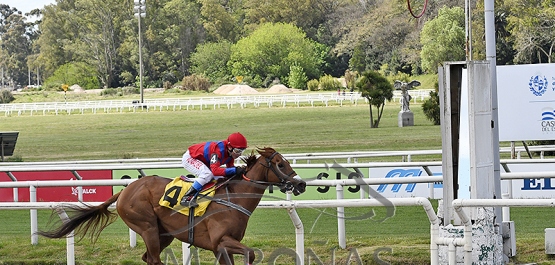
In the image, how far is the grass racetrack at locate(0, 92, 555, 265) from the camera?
23.4ft

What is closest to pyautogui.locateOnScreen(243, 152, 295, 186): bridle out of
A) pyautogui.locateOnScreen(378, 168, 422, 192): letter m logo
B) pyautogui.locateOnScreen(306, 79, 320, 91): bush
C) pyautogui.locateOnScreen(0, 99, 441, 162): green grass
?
pyautogui.locateOnScreen(378, 168, 422, 192): letter m logo

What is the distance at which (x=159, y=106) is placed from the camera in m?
41.3

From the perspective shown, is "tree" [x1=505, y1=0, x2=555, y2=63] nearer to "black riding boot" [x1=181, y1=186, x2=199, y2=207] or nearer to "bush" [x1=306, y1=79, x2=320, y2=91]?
"bush" [x1=306, y1=79, x2=320, y2=91]

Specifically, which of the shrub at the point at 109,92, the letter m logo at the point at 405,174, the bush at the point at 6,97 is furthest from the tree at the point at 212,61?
the letter m logo at the point at 405,174

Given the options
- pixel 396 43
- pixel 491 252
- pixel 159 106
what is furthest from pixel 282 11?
pixel 491 252

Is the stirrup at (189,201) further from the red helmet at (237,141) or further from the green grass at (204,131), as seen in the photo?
the green grass at (204,131)

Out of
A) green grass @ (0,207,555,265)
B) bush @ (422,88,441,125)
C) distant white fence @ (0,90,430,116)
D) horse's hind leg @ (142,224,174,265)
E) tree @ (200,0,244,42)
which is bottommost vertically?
green grass @ (0,207,555,265)

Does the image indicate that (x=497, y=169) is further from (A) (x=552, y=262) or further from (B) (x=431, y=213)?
(B) (x=431, y=213)

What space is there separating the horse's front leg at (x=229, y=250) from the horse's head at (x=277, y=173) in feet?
1.59

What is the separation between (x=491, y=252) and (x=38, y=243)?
426 cm

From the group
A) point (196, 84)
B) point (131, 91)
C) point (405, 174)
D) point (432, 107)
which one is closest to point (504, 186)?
point (405, 174)

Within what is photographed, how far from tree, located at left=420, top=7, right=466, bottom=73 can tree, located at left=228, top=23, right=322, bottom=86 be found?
1291 cm

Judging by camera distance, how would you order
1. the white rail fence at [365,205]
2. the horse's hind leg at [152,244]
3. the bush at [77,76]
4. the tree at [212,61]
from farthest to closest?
the bush at [77,76], the tree at [212,61], the horse's hind leg at [152,244], the white rail fence at [365,205]

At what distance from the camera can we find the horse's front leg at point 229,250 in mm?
5673
